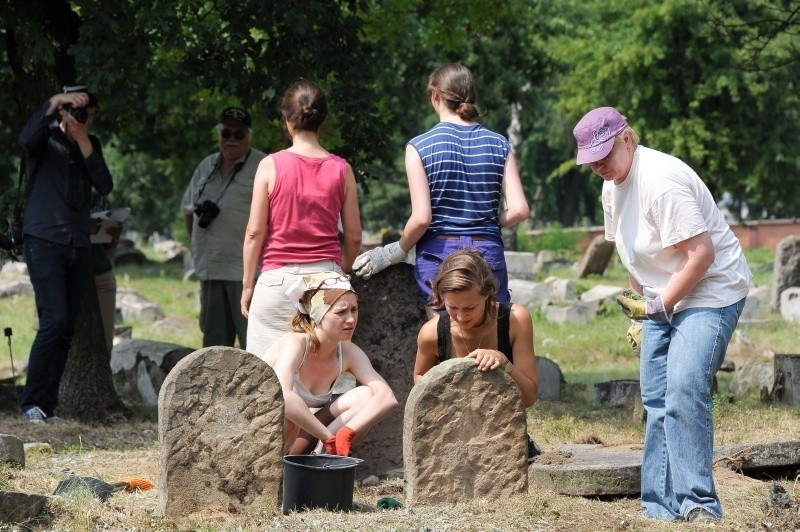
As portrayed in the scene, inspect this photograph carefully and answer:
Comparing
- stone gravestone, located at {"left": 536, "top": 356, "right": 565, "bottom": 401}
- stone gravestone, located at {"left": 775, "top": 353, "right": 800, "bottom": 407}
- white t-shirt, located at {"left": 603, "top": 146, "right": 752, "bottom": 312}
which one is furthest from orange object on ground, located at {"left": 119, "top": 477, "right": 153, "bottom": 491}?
stone gravestone, located at {"left": 775, "top": 353, "right": 800, "bottom": 407}

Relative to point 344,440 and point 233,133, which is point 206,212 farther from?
point 344,440

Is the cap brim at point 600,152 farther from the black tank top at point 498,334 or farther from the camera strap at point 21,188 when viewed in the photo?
the camera strap at point 21,188

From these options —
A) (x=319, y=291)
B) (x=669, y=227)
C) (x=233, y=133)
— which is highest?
(x=233, y=133)

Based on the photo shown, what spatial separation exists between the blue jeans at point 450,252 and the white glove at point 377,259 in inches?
8.9

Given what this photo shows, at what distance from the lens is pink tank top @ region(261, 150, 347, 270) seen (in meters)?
5.98

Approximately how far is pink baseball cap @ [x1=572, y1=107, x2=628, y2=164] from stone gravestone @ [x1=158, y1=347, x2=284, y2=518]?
1.63 metres

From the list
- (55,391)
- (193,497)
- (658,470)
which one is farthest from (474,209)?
(55,391)

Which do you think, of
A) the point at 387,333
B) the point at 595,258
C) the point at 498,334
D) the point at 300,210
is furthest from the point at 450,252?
the point at 595,258

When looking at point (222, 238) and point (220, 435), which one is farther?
point (222, 238)

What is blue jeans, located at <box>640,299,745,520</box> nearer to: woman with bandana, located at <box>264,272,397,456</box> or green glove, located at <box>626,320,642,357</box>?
green glove, located at <box>626,320,642,357</box>

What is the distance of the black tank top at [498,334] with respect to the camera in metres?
5.52

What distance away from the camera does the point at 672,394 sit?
512cm

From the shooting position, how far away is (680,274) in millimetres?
5004

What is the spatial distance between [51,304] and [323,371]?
2.77m
